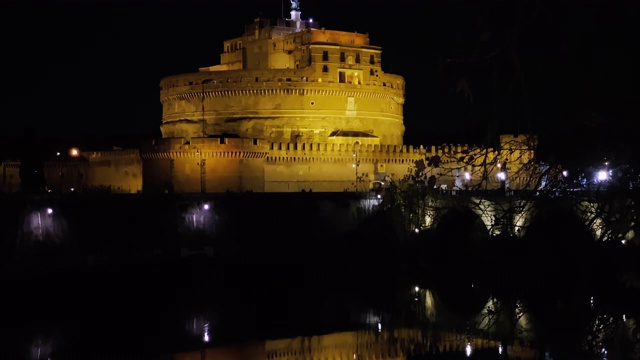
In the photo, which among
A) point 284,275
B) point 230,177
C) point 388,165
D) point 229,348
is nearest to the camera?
point 229,348

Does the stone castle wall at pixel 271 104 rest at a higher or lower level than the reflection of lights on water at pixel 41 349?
higher

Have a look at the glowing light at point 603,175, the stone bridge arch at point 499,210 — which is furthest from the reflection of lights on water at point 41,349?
the glowing light at point 603,175

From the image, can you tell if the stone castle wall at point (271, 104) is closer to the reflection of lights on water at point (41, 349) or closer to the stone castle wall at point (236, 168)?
the stone castle wall at point (236, 168)

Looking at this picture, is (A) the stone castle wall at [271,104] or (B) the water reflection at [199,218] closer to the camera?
(B) the water reflection at [199,218]

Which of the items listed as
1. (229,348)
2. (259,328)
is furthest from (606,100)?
(259,328)

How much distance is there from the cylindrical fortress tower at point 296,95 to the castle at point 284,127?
0.04m

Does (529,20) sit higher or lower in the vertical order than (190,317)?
higher

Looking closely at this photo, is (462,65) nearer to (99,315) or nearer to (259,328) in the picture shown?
(259,328)

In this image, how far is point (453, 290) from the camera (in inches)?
969

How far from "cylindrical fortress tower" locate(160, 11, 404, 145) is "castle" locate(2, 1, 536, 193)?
0.04 metres

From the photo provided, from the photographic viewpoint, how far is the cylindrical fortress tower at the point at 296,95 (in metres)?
39.1

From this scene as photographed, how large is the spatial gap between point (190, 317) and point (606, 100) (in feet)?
46.0

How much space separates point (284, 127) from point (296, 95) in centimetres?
141

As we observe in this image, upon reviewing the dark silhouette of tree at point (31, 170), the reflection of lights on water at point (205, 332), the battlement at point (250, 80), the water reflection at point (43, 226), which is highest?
the battlement at point (250, 80)
